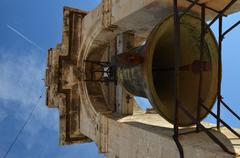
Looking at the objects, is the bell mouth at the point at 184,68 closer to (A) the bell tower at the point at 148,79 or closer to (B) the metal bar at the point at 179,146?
(A) the bell tower at the point at 148,79

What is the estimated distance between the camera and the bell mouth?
3539 mm

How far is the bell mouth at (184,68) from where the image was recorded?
11.6 ft

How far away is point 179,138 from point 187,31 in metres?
1.47

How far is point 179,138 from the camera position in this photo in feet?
11.4

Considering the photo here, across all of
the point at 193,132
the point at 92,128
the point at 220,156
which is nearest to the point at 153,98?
the point at 193,132

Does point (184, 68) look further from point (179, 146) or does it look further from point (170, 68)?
point (179, 146)

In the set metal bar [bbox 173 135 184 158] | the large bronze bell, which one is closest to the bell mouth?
the large bronze bell

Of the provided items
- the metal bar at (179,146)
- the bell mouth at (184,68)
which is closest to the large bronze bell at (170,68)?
the bell mouth at (184,68)

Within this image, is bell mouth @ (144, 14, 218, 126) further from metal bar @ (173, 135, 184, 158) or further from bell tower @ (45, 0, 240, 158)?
metal bar @ (173, 135, 184, 158)

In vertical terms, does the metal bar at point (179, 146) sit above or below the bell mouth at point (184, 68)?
below

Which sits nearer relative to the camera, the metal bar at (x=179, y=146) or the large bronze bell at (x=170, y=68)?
the metal bar at (x=179, y=146)

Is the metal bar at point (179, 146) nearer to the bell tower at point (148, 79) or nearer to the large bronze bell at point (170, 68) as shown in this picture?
the bell tower at point (148, 79)

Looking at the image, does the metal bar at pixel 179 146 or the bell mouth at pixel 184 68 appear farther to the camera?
the bell mouth at pixel 184 68

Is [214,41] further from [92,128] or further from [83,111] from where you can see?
[83,111]
